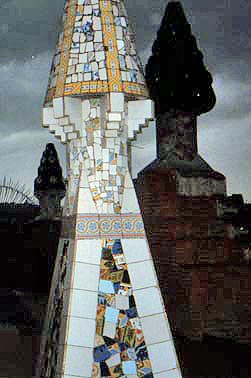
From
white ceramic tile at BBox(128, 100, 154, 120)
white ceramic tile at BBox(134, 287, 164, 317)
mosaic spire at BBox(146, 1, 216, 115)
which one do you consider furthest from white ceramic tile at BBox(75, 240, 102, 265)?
mosaic spire at BBox(146, 1, 216, 115)

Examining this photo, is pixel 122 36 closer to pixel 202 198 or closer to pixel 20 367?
pixel 202 198

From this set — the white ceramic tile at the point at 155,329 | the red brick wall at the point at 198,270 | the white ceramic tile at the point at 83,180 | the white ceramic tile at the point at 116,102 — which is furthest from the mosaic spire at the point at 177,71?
the white ceramic tile at the point at 155,329

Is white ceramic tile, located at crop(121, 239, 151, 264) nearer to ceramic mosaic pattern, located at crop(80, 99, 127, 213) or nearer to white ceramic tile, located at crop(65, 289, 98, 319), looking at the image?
ceramic mosaic pattern, located at crop(80, 99, 127, 213)

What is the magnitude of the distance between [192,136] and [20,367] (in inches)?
113

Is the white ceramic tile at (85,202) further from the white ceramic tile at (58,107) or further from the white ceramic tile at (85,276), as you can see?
the white ceramic tile at (58,107)

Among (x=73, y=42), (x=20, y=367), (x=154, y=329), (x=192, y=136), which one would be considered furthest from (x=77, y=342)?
(x=192, y=136)

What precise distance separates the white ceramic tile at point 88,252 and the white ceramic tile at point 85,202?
186 mm

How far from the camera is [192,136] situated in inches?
265

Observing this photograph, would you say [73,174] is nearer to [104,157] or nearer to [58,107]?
[104,157]

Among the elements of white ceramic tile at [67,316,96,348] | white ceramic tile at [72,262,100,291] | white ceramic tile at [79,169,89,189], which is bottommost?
white ceramic tile at [67,316,96,348]

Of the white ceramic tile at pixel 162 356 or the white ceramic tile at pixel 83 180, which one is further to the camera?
the white ceramic tile at pixel 83 180

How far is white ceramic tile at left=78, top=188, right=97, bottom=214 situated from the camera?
3830 mm

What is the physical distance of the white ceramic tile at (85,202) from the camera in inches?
151

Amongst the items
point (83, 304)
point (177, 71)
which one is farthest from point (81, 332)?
point (177, 71)
